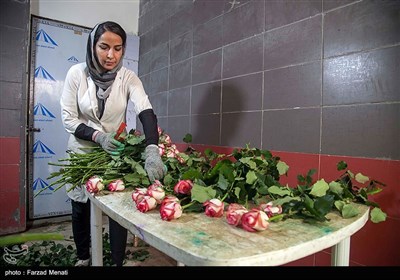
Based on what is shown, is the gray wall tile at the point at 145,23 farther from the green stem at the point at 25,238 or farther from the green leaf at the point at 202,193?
the green stem at the point at 25,238

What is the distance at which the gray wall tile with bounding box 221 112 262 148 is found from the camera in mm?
1869

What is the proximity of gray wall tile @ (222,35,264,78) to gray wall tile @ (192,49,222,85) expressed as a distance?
0.09 meters

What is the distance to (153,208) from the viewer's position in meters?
0.81

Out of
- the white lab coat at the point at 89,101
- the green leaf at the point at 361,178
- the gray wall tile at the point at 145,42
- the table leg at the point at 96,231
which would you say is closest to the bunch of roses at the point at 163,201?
the table leg at the point at 96,231

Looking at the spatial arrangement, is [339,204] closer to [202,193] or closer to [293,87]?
[202,193]

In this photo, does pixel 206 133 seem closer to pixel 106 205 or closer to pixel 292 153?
pixel 292 153

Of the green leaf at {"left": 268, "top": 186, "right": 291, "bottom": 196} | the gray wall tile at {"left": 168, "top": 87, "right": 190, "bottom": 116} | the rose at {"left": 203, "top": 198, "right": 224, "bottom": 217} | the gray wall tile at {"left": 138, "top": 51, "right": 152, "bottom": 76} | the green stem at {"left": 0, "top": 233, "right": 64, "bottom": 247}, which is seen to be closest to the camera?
the green stem at {"left": 0, "top": 233, "right": 64, "bottom": 247}

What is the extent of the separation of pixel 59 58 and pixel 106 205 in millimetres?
2695

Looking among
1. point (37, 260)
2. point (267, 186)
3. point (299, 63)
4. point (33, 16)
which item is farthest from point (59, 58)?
point (267, 186)

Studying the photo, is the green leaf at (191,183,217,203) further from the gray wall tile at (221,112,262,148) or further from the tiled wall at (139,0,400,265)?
the gray wall tile at (221,112,262,148)

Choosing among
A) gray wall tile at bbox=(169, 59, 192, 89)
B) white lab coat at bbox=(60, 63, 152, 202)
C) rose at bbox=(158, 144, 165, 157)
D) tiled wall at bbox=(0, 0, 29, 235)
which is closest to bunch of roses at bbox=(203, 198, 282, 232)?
rose at bbox=(158, 144, 165, 157)

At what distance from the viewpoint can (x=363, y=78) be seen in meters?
1.31

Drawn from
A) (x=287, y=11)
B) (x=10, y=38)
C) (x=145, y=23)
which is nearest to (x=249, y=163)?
(x=287, y=11)

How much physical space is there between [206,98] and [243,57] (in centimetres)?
52
